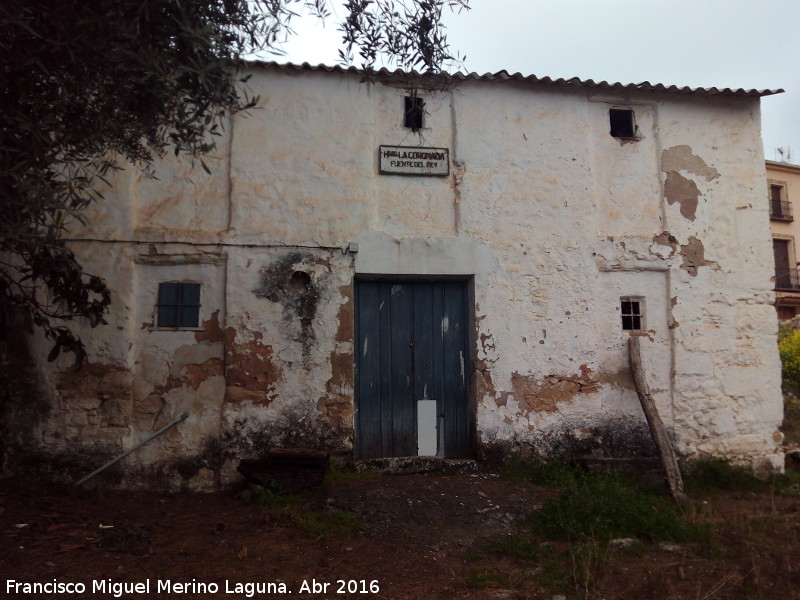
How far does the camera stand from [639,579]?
4180mm

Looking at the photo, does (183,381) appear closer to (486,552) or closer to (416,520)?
(416,520)

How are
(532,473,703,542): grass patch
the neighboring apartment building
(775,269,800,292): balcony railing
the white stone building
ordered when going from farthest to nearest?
1. (775,269,800,292): balcony railing
2. the neighboring apartment building
3. the white stone building
4. (532,473,703,542): grass patch

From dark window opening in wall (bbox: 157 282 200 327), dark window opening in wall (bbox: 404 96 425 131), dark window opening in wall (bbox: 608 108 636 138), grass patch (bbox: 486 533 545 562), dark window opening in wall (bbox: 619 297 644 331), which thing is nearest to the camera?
grass patch (bbox: 486 533 545 562)

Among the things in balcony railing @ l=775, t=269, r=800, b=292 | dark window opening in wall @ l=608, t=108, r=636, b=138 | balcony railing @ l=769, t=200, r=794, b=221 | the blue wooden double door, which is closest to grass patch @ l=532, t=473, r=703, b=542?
the blue wooden double door

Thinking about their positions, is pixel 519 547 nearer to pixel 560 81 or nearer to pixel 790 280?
pixel 560 81

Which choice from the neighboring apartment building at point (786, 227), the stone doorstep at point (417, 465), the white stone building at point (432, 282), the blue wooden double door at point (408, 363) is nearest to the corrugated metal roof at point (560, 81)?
the white stone building at point (432, 282)

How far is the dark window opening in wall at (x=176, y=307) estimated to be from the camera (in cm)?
636

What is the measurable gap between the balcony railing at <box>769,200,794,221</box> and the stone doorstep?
22604 mm

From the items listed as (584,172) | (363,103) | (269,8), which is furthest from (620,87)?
(269,8)

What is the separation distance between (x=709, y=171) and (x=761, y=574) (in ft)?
16.3

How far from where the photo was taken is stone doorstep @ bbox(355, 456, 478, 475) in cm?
642

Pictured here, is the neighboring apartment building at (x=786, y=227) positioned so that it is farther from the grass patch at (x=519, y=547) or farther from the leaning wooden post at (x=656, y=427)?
the grass patch at (x=519, y=547)

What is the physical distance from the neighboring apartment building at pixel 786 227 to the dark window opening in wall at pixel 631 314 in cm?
1982

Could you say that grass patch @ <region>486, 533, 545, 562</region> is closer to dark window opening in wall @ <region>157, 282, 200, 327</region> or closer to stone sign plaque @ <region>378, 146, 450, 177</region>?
dark window opening in wall @ <region>157, 282, 200, 327</region>
